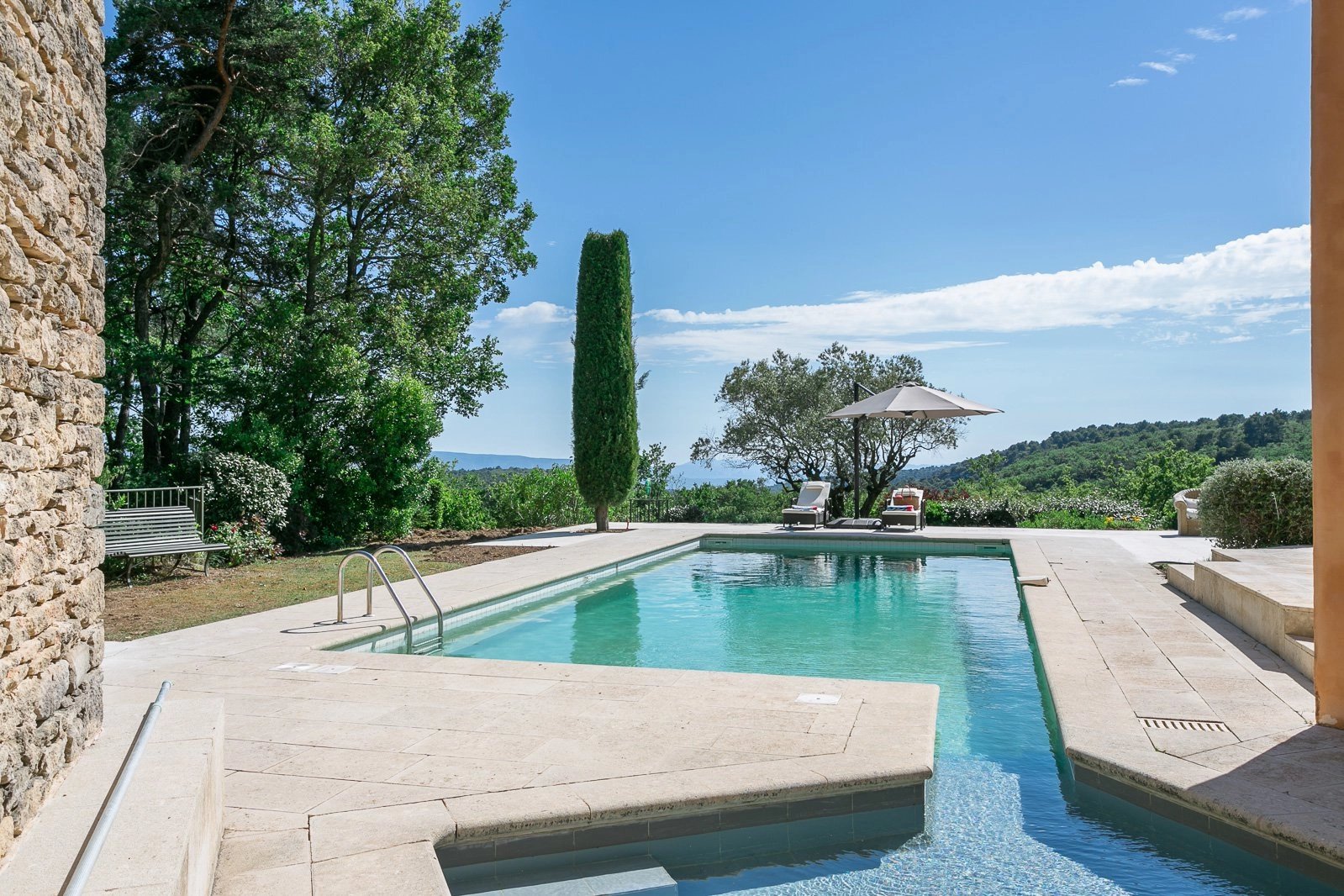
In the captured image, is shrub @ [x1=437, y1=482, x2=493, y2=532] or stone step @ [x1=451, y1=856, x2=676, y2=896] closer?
Result: stone step @ [x1=451, y1=856, x2=676, y2=896]

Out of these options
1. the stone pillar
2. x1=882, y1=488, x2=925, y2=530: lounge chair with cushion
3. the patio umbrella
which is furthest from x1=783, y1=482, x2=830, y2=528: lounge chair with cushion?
the stone pillar

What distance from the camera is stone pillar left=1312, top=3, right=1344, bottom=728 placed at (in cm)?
404

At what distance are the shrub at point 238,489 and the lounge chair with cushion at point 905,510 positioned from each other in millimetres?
9796

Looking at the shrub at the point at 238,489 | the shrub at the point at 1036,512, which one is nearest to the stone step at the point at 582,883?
the shrub at the point at 238,489

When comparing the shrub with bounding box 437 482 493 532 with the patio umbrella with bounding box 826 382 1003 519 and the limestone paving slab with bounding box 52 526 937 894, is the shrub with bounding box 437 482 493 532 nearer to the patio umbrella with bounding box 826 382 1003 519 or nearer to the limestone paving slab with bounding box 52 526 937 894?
the patio umbrella with bounding box 826 382 1003 519

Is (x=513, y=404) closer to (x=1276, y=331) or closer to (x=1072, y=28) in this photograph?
(x=1072, y=28)

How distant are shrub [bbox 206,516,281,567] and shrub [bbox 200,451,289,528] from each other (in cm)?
11

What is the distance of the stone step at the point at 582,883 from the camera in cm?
311

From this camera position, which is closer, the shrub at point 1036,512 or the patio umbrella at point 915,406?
the patio umbrella at point 915,406

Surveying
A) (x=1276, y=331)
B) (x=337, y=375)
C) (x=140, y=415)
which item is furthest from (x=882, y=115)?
(x=140, y=415)

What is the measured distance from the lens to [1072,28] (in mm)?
12781

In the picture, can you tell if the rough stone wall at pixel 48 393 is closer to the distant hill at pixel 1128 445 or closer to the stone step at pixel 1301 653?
the stone step at pixel 1301 653

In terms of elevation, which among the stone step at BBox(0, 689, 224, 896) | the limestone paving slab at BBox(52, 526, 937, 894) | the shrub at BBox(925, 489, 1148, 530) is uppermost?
the shrub at BBox(925, 489, 1148, 530)

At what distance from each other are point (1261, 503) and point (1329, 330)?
608 centimetres
